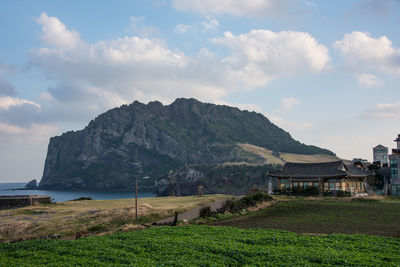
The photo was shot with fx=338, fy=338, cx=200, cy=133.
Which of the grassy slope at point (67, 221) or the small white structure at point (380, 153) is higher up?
→ the small white structure at point (380, 153)

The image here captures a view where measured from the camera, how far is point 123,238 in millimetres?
30016

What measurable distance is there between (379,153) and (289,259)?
156 m

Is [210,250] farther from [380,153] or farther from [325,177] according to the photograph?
[380,153]

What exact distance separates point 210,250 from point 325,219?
25228mm

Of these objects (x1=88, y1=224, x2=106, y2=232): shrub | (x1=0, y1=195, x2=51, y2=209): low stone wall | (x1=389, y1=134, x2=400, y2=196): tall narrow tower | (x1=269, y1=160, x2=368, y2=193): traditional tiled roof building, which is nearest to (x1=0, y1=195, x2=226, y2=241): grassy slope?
(x1=88, y1=224, x2=106, y2=232): shrub

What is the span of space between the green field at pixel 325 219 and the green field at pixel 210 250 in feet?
23.2

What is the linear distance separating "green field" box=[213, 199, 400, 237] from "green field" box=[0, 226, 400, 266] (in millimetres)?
7080

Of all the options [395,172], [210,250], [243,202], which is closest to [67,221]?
[243,202]

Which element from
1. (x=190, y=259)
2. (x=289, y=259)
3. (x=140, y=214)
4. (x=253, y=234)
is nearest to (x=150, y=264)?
(x=190, y=259)

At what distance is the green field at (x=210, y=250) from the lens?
21656mm

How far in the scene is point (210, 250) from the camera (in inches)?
965

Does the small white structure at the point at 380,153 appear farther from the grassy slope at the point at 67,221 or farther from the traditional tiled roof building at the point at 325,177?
the grassy slope at the point at 67,221

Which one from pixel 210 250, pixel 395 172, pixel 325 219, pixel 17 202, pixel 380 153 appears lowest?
pixel 17 202

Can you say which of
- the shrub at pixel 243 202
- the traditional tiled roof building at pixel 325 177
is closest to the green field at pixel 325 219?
the shrub at pixel 243 202
